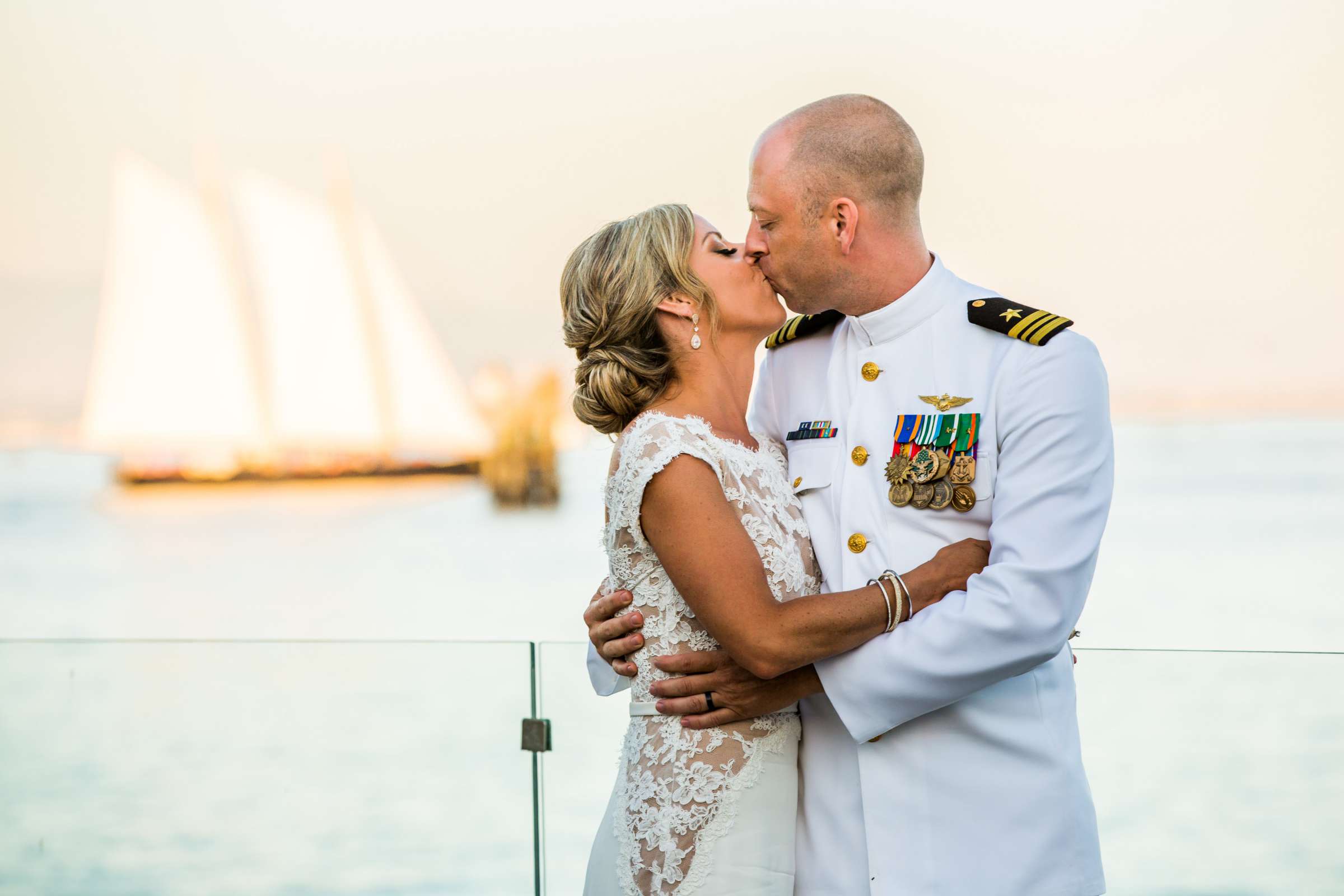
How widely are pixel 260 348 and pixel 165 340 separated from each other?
2.41 metres

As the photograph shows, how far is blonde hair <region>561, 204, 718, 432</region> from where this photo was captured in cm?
207

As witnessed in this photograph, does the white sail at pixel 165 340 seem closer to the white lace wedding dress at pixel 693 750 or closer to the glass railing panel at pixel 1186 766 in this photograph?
the glass railing panel at pixel 1186 766

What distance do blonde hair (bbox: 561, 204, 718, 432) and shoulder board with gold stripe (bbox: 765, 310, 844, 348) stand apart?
0.25 m

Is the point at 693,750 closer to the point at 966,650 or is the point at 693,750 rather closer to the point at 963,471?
the point at 966,650

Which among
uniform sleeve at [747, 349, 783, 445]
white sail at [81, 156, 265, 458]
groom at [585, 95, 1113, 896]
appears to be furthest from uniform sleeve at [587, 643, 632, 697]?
white sail at [81, 156, 265, 458]

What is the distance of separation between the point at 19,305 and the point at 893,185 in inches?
1171

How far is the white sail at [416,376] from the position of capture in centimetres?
2845

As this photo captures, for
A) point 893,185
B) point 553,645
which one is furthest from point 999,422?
point 553,645

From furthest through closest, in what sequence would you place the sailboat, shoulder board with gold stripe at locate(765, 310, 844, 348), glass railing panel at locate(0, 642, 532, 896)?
the sailboat → glass railing panel at locate(0, 642, 532, 896) → shoulder board with gold stripe at locate(765, 310, 844, 348)

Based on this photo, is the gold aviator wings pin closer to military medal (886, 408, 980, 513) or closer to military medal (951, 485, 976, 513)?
military medal (886, 408, 980, 513)

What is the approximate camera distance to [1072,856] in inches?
74.1

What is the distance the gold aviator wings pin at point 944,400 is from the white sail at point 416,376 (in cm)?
2620

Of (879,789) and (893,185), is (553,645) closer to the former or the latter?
(879,789)

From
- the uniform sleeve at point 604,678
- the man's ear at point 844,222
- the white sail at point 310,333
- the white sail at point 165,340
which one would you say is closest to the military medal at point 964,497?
the man's ear at point 844,222
